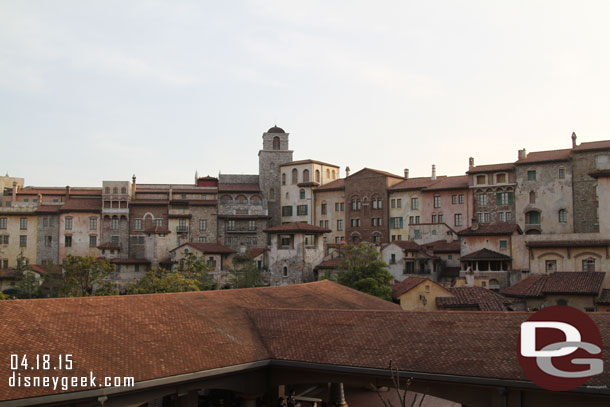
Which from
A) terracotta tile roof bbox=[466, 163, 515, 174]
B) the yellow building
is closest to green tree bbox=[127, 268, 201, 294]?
the yellow building

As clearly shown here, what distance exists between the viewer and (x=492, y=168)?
58875mm

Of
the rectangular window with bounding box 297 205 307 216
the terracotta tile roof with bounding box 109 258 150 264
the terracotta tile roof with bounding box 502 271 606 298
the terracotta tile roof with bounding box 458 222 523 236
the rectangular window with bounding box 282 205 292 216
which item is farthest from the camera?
the rectangular window with bounding box 282 205 292 216

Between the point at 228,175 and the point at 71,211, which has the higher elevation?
the point at 228,175

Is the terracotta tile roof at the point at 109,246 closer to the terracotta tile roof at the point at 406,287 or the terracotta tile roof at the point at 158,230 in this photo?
the terracotta tile roof at the point at 158,230

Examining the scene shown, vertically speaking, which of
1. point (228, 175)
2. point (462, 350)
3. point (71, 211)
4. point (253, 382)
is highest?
point (228, 175)

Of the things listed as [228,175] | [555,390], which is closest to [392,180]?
[228,175]

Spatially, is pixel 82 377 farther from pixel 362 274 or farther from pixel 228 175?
pixel 228 175

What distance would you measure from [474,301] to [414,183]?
30.7m

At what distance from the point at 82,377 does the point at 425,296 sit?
1169 inches

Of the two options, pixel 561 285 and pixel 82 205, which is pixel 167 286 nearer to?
pixel 561 285

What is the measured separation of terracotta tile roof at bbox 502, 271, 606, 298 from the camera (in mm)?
38188

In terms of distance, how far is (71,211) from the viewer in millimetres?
66750

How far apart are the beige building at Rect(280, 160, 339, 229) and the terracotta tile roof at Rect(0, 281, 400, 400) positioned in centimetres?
5003

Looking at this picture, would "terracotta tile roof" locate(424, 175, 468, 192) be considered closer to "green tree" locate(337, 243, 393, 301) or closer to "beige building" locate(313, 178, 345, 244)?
"beige building" locate(313, 178, 345, 244)
